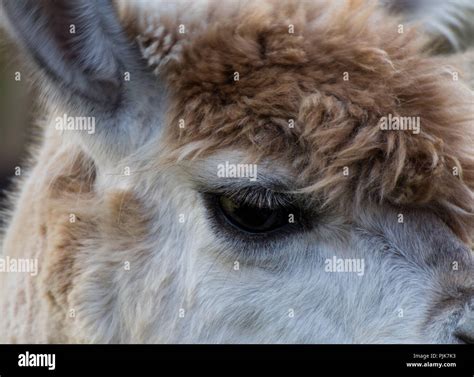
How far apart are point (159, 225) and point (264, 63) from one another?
76 centimetres

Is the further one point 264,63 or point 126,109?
point 126,109

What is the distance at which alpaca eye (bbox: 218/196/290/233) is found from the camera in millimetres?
2637

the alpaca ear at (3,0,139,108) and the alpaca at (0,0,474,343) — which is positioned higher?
the alpaca ear at (3,0,139,108)

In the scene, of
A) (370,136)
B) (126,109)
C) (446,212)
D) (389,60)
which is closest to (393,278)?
(446,212)

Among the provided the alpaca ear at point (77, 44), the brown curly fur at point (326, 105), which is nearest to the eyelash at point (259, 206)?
the brown curly fur at point (326, 105)

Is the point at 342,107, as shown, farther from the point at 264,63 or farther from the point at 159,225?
the point at 159,225

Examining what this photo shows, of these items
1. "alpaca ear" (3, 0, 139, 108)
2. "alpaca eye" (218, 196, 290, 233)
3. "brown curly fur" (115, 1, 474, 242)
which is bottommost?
"alpaca eye" (218, 196, 290, 233)

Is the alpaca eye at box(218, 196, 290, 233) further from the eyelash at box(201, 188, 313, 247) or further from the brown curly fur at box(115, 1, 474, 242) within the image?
the brown curly fur at box(115, 1, 474, 242)

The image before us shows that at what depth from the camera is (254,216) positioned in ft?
8.66

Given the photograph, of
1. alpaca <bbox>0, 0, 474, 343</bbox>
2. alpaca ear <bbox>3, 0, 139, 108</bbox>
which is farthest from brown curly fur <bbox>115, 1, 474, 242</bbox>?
alpaca ear <bbox>3, 0, 139, 108</bbox>

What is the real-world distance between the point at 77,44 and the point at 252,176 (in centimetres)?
88

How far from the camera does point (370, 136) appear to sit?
2.58 meters
